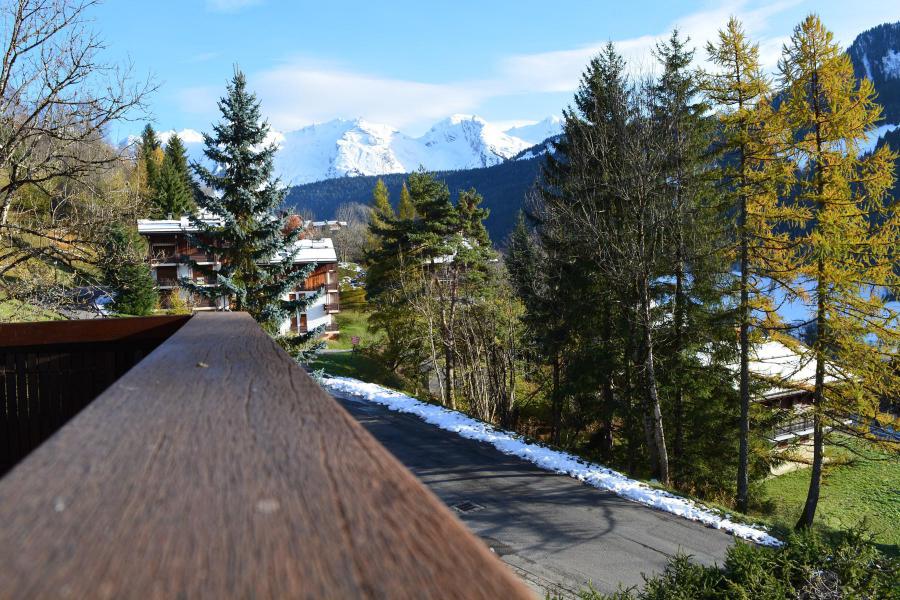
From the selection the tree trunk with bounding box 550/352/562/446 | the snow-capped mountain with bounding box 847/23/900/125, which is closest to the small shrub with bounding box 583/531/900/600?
the tree trunk with bounding box 550/352/562/446

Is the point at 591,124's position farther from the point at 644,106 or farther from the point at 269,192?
the point at 269,192

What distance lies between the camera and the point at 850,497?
84.0 ft

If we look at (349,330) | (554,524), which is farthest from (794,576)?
(349,330)

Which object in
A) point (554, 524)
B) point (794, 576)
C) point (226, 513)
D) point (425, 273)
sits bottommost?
point (554, 524)

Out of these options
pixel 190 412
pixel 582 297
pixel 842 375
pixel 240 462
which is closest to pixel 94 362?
pixel 190 412

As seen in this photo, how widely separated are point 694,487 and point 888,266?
1002 cm

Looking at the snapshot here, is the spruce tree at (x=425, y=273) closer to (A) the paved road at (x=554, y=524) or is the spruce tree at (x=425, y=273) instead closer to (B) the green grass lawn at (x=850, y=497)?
(A) the paved road at (x=554, y=524)

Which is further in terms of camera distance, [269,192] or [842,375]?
[269,192]

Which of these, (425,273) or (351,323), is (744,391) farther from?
(351,323)

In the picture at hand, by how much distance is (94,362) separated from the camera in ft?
12.0

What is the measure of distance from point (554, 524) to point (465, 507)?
1.95 meters

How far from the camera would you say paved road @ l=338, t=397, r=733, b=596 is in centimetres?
1015

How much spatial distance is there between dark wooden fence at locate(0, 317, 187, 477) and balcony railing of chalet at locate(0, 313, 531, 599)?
9.60 ft

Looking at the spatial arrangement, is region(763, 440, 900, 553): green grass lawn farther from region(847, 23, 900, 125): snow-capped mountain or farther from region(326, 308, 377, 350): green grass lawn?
region(847, 23, 900, 125): snow-capped mountain
